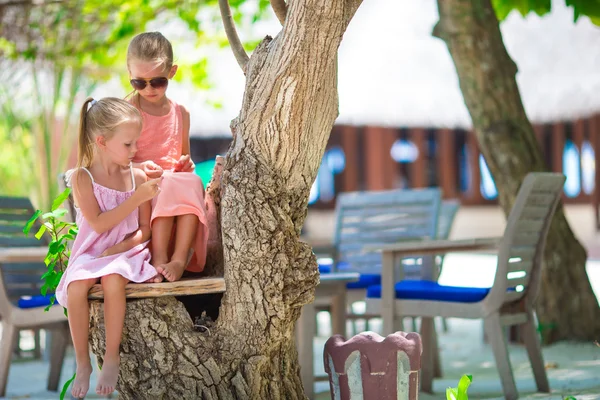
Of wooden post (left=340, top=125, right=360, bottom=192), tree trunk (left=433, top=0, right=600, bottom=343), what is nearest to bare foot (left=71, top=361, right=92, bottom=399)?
tree trunk (left=433, top=0, right=600, bottom=343)

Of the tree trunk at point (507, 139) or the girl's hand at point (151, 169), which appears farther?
the tree trunk at point (507, 139)

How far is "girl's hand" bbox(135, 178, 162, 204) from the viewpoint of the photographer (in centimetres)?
355

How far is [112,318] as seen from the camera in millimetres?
3422

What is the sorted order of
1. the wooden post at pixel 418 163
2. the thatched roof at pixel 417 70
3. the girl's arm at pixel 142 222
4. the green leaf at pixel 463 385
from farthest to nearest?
1. the wooden post at pixel 418 163
2. the thatched roof at pixel 417 70
3. the girl's arm at pixel 142 222
4. the green leaf at pixel 463 385

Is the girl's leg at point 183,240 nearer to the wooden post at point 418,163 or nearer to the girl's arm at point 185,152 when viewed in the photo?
the girl's arm at point 185,152

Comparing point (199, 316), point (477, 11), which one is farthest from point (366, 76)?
point (199, 316)

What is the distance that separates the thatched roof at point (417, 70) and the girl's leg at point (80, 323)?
9882 millimetres

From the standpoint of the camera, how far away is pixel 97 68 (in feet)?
46.1

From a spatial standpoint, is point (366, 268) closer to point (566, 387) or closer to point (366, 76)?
point (566, 387)

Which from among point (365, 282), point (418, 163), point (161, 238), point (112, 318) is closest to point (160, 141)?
point (161, 238)

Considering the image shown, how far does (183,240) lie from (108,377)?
2.13 feet

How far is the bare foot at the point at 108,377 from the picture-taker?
3.35 meters

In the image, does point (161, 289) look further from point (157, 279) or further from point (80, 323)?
point (80, 323)

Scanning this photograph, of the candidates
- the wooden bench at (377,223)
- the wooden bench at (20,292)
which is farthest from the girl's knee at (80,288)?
the wooden bench at (377,223)
